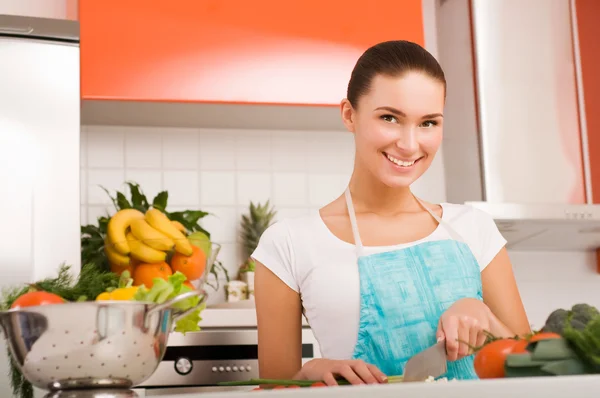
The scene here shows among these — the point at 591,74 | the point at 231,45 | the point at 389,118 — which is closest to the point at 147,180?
the point at 231,45

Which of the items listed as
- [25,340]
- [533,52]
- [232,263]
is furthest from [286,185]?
[25,340]

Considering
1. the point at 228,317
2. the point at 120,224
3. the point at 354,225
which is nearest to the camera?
the point at 354,225

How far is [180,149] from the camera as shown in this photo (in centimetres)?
295

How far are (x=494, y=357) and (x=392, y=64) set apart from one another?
30.7 inches

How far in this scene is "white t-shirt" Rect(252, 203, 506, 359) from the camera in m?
1.53

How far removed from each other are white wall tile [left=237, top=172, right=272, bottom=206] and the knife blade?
6.16 feet

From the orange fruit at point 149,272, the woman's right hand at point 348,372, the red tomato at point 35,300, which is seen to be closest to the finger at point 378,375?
the woman's right hand at point 348,372

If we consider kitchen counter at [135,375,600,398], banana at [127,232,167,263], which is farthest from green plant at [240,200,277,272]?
kitchen counter at [135,375,600,398]

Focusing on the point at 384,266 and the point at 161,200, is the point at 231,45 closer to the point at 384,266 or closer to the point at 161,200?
the point at 161,200

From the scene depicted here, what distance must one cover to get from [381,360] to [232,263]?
1471 mm

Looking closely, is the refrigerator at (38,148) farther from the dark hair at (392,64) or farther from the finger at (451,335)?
the finger at (451,335)

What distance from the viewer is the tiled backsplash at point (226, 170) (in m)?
2.88

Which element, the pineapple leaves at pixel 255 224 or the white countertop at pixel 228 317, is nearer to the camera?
the white countertop at pixel 228 317

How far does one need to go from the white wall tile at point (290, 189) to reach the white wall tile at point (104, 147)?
21.7 inches
